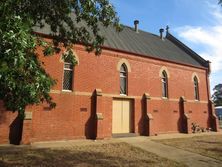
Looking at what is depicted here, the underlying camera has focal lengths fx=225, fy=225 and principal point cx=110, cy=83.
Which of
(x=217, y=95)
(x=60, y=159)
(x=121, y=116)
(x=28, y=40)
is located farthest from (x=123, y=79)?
(x=217, y=95)

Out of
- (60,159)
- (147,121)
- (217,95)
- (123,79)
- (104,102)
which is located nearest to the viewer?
(60,159)

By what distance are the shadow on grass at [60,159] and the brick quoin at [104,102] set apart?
249 cm

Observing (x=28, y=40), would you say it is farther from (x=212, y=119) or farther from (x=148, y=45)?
(x=212, y=119)

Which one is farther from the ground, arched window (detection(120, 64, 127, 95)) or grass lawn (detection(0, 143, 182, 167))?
arched window (detection(120, 64, 127, 95))

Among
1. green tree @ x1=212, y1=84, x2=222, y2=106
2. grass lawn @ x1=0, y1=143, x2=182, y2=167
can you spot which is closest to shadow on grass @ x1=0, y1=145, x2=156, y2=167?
grass lawn @ x1=0, y1=143, x2=182, y2=167

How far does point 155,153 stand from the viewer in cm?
1155

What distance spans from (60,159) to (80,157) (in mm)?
918

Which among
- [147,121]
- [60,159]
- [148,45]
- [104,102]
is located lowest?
[60,159]

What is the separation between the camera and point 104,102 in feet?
53.9

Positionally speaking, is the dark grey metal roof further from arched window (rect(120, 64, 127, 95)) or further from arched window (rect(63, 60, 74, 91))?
arched window (rect(63, 60, 74, 91))

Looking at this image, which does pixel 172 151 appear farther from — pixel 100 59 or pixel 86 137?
pixel 100 59

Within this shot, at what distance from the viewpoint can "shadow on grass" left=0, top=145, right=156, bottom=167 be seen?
8648mm

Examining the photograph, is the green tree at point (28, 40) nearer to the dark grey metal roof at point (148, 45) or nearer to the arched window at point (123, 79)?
the dark grey metal roof at point (148, 45)

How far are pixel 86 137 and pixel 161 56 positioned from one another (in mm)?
10819
